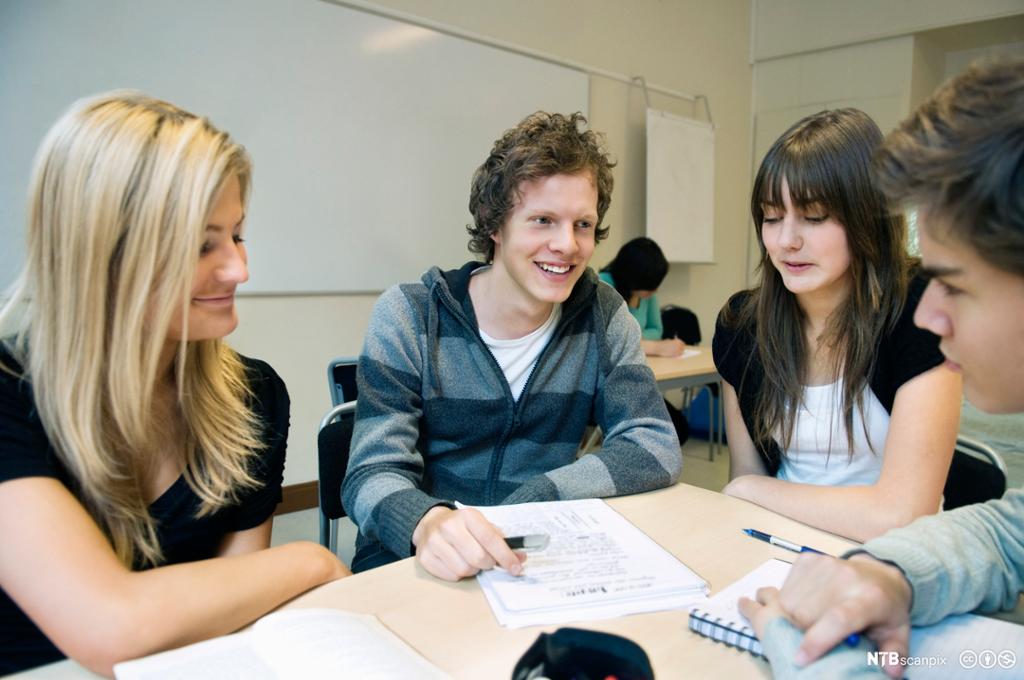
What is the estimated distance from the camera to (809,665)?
0.63 m

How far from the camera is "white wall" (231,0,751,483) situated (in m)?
3.18

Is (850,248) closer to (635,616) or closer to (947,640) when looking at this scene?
(947,640)

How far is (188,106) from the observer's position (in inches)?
108

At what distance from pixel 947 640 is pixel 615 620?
363mm

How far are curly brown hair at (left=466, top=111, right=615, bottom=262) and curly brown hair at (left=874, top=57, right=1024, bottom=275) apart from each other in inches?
29.0

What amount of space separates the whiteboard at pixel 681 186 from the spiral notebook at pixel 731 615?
13.3 feet

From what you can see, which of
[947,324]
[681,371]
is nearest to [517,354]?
[947,324]

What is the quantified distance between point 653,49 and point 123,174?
4.64 metres

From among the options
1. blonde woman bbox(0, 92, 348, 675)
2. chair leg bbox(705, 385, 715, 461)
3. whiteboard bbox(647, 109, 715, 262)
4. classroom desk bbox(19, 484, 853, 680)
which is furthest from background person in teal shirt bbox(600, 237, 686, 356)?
blonde woman bbox(0, 92, 348, 675)

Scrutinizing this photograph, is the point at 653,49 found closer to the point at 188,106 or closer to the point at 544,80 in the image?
the point at 544,80

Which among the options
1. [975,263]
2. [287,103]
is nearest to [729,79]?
[287,103]

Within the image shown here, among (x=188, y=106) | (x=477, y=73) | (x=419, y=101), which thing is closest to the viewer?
(x=188, y=106)

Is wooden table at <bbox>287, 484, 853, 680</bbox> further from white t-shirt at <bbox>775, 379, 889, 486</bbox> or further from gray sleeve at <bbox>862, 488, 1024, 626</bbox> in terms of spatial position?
white t-shirt at <bbox>775, 379, 889, 486</bbox>

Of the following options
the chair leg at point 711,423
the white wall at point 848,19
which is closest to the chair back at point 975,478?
the chair leg at point 711,423
